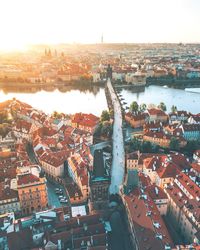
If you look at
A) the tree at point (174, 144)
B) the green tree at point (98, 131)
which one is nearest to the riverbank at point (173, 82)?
the green tree at point (98, 131)

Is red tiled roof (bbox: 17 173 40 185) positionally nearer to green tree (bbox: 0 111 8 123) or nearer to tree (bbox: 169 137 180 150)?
tree (bbox: 169 137 180 150)

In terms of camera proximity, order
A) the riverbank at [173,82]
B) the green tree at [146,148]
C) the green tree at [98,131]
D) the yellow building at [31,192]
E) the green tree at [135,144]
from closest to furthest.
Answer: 1. the yellow building at [31,192]
2. the green tree at [146,148]
3. the green tree at [135,144]
4. the green tree at [98,131]
5. the riverbank at [173,82]

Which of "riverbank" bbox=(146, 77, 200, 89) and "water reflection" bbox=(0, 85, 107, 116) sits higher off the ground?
"riverbank" bbox=(146, 77, 200, 89)

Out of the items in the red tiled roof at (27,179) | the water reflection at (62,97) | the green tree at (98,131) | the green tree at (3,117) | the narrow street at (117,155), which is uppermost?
the red tiled roof at (27,179)

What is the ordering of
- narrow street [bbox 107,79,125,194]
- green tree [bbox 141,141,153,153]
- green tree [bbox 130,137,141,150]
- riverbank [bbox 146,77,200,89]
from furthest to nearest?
1. riverbank [bbox 146,77,200,89]
2. green tree [bbox 130,137,141,150]
3. green tree [bbox 141,141,153,153]
4. narrow street [bbox 107,79,125,194]

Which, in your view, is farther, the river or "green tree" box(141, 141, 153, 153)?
the river

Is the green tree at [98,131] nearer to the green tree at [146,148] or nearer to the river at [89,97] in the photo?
the green tree at [146,148]

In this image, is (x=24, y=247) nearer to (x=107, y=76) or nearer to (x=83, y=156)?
(x=83, y=156)

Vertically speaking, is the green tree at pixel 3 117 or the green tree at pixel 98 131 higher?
the green tree at pixel 3 117

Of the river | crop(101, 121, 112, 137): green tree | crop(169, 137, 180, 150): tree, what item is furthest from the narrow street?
the river

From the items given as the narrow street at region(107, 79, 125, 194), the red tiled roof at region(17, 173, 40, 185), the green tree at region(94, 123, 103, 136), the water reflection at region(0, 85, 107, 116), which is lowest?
the water reflection at region(0, 85, 107, 116)
